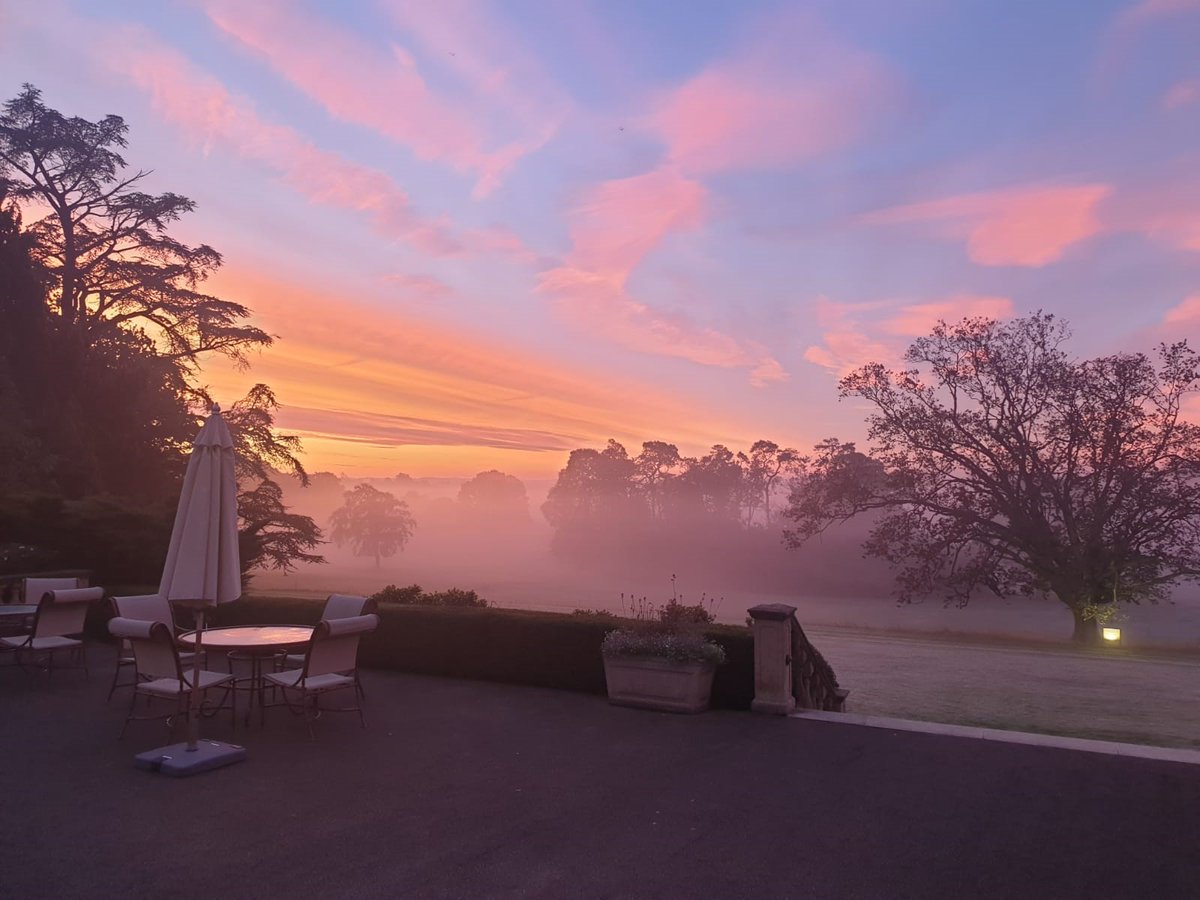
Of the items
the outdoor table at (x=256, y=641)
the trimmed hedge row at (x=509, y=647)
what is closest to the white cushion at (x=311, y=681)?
the outdoor table at (x=256, y=641)

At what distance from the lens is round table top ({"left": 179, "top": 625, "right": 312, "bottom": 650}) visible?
7.52 m

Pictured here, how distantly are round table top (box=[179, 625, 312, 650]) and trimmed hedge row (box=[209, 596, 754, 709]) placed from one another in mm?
2419

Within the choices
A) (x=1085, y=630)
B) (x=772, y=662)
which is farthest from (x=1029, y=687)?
(x=1085, y=630)

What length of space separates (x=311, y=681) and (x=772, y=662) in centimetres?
508

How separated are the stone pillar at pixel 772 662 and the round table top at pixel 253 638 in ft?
16.6

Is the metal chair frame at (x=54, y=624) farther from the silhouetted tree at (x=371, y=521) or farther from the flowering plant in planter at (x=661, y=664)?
the silhouetted tree at (x=371, y=521)

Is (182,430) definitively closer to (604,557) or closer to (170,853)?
(170,853)

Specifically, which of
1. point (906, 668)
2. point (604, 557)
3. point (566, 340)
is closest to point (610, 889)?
point (906, 668)

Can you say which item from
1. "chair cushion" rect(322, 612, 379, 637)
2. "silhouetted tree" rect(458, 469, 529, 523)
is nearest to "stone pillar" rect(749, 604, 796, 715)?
"chair cushion" rect(322, 612, 379, 637)

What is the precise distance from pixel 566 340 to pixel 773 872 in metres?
19.7

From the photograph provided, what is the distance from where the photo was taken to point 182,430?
93.2 ft

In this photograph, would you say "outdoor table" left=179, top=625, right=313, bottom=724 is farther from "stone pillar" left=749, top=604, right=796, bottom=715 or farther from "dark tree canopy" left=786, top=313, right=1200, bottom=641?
"dark tree canopy" left=786, top=313, right=1200, bottom=641

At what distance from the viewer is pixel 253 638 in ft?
26.3

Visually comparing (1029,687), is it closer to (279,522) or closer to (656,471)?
(279,522)
